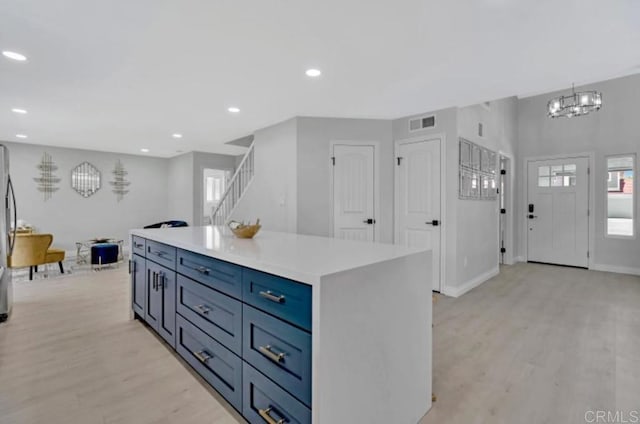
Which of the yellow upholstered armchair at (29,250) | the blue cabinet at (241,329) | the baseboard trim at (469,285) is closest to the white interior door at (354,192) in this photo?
the baseboard trim at (469,285)

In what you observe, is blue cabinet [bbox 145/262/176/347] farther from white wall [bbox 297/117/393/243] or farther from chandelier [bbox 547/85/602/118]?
chandelier [bbox 547/85/602/118]

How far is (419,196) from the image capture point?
14.1 feet

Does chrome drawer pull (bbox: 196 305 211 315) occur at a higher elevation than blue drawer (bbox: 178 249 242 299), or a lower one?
lower

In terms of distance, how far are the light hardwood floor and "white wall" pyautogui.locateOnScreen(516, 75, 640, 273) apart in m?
1.88

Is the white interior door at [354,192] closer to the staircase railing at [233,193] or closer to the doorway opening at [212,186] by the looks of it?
the staircase railing at [233,193]

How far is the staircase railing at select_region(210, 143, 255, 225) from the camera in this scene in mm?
5500

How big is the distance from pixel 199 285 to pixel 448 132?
3.43m

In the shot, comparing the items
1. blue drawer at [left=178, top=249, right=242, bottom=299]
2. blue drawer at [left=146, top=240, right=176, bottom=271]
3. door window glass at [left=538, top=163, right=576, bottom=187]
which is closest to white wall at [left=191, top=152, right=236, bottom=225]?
blue drawer at [left=146, top=240, right=176, bottom=271]

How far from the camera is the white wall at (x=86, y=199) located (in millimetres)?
6398

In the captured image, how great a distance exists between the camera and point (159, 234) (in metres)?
2.71

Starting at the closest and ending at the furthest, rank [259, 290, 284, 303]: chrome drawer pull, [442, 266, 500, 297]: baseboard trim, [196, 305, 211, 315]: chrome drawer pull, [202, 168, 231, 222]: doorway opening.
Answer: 1. [259, 290, 284, 303]: chrome drawer pull
2. [196, 305, 211, 315]: chrome drawer pull
3. [442, 266, 500, 297]: baseboard trim
4. [202, 168, 231, 222]: doorway opening

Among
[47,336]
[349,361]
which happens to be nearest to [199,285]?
[349,361]

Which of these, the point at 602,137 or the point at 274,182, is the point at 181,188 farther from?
the point at 602,137

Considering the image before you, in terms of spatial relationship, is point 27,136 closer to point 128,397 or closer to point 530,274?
point 128,397
